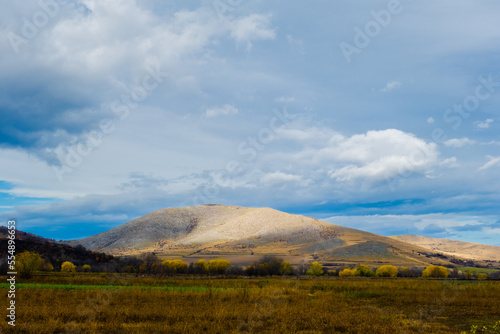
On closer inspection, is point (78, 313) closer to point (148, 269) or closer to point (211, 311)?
point (211, 311)

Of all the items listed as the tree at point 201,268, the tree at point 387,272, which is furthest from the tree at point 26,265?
the tree at point 387,272

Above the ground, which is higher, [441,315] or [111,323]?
[111,323]

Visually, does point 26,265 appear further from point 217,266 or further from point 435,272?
point 435,272

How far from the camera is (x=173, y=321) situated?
1958 centimetres

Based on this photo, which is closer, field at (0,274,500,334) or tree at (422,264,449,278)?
field at (0,274,500,334)

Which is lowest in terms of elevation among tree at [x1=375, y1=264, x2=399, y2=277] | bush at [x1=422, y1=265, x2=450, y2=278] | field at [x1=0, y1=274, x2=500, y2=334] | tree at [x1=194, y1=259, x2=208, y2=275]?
bush at [x1=422, y1=265, x2=450, y2=278]

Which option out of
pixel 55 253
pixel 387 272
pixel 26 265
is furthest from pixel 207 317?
pixel 55 253

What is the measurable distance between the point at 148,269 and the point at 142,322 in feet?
340

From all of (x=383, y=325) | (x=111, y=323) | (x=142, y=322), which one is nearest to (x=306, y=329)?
(x=383, y=325)

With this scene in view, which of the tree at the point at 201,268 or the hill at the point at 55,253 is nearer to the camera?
the tree at the point at 201,268

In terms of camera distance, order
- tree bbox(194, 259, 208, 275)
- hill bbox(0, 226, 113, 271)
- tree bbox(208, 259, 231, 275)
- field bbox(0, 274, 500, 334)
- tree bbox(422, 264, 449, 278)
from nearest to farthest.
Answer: field bbox(0, 274, 500, 334) < tree bbox(422, 264, 449, 278) < tree bbox(194, 259, 208, 275) < tree bbox(208, 259, 231, 275) < hill bbox(0, 226, 113, 271)

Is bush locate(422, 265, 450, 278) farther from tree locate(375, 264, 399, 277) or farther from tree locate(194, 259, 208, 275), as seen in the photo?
tree locate(194, 259, 208, 275)

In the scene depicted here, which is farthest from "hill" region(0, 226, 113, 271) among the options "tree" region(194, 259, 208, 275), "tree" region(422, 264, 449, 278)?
"tree" region(422, 264, 449, 278)

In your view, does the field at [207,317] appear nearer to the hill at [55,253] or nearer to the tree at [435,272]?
the tree at [435,272]
